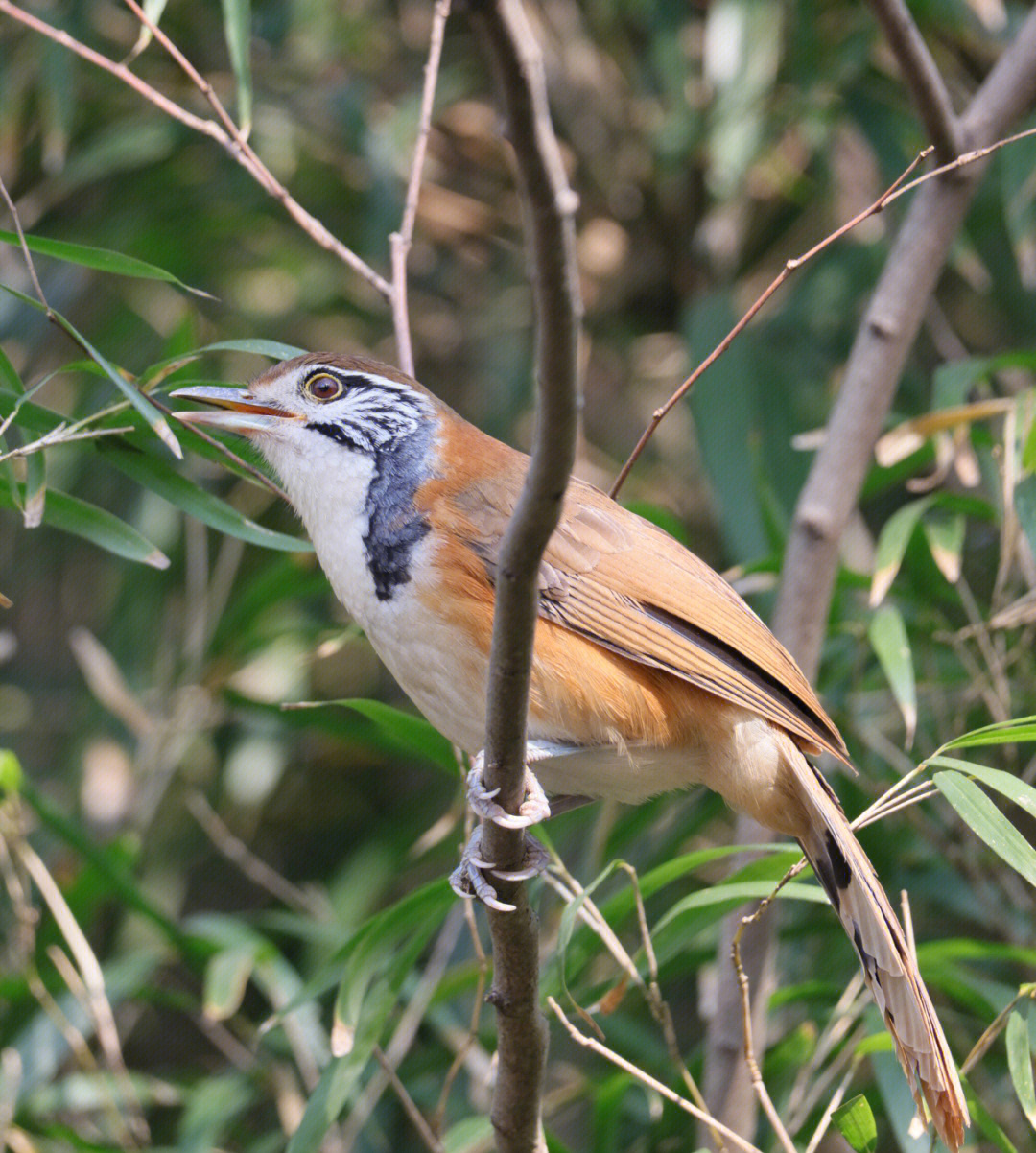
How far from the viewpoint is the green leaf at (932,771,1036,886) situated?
2549 mm

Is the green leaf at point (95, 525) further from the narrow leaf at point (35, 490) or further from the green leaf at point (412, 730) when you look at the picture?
the green leaf at point (412, 730)

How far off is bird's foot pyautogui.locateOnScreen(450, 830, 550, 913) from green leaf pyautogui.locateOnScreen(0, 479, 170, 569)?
3.04ft

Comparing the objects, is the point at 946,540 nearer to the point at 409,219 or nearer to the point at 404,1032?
the point at 409,219

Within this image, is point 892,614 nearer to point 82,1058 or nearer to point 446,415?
point 446,415

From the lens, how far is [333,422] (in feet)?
10.4

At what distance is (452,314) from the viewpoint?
6.79 m

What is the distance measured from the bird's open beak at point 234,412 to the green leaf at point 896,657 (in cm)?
158

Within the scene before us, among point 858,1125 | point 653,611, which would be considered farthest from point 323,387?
point 858,1125

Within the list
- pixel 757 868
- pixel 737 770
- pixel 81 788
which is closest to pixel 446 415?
pixel 737 770

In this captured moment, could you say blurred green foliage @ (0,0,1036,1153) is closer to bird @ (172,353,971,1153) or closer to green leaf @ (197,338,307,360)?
green leaf @ (197,338,307,360)

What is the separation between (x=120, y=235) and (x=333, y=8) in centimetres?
128

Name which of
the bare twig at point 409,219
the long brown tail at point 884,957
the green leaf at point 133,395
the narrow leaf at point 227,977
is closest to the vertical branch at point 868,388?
the long brown tail at point 884,957

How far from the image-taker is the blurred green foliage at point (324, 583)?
12.5 ft

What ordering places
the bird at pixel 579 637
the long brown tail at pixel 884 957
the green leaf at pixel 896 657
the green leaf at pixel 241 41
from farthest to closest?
the green leaf at pixel 896 657 < the green leaf at pixel 241 41 < the bird at pixel 579 637 < the long brown tail at pixel 884 957
